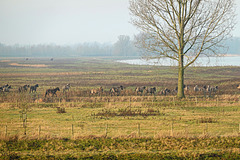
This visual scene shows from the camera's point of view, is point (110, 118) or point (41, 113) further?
point (41, 113)

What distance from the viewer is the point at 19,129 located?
96.1ft

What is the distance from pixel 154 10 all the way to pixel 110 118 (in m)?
16.0

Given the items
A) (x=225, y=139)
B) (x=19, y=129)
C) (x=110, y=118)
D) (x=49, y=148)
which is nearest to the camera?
(x=49, y=148)

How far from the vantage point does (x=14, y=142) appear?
26.0 m

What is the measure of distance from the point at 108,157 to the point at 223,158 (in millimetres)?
7428

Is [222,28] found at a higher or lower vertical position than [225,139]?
higher

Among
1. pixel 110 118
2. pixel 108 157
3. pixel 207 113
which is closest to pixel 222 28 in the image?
pixel 207 113

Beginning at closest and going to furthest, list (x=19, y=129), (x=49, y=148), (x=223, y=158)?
(x=223, y=158)
(x=49, y=148)
(x=19, y=129)

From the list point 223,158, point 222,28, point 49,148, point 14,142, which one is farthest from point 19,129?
point 222,28

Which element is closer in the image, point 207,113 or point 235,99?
point 207,113

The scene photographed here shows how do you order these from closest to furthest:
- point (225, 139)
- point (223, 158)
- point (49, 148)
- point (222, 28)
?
point (223, 158) < point (49, 148) < point (225, 139) < point (222, 28)

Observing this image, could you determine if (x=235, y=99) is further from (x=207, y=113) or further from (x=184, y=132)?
(x=184, y=132)

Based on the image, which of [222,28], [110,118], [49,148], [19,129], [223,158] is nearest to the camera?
[223,158]

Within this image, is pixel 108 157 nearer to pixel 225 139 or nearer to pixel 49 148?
pixel 49 148
